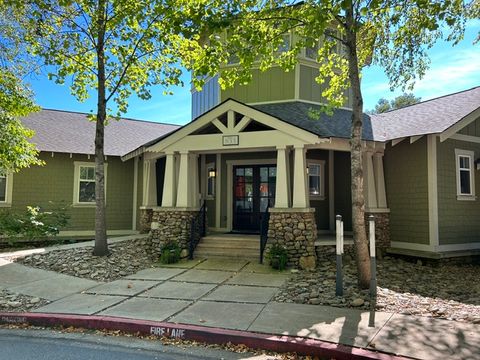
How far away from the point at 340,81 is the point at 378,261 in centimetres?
483

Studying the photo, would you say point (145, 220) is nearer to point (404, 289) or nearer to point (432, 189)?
point (404, 289)

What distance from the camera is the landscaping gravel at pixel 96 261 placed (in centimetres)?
888

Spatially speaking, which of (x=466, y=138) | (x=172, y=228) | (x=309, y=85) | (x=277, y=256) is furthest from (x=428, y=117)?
(x=172, y=228)

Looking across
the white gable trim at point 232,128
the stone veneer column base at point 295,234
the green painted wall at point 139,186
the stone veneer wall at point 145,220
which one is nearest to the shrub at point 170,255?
the stone veneer column base at point 295,234

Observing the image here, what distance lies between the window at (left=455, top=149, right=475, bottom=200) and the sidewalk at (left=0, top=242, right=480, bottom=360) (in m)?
6.51

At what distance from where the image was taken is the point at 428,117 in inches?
453

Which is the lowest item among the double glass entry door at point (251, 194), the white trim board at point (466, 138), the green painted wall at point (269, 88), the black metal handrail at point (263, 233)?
the black metal handrail at point (263, 233)

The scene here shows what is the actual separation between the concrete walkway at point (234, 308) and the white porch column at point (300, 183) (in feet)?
6.01

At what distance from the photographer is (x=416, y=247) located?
10.4m

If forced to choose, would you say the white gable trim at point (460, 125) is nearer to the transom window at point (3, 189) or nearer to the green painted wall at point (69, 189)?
the green painted wall at point (69, 189)

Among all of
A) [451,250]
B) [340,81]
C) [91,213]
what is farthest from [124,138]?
[451,250]

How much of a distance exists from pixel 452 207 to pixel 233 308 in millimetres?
7557

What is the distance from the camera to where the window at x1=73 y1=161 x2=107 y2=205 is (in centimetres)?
1423

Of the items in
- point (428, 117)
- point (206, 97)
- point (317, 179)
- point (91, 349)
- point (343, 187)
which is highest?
point (206, 97)
